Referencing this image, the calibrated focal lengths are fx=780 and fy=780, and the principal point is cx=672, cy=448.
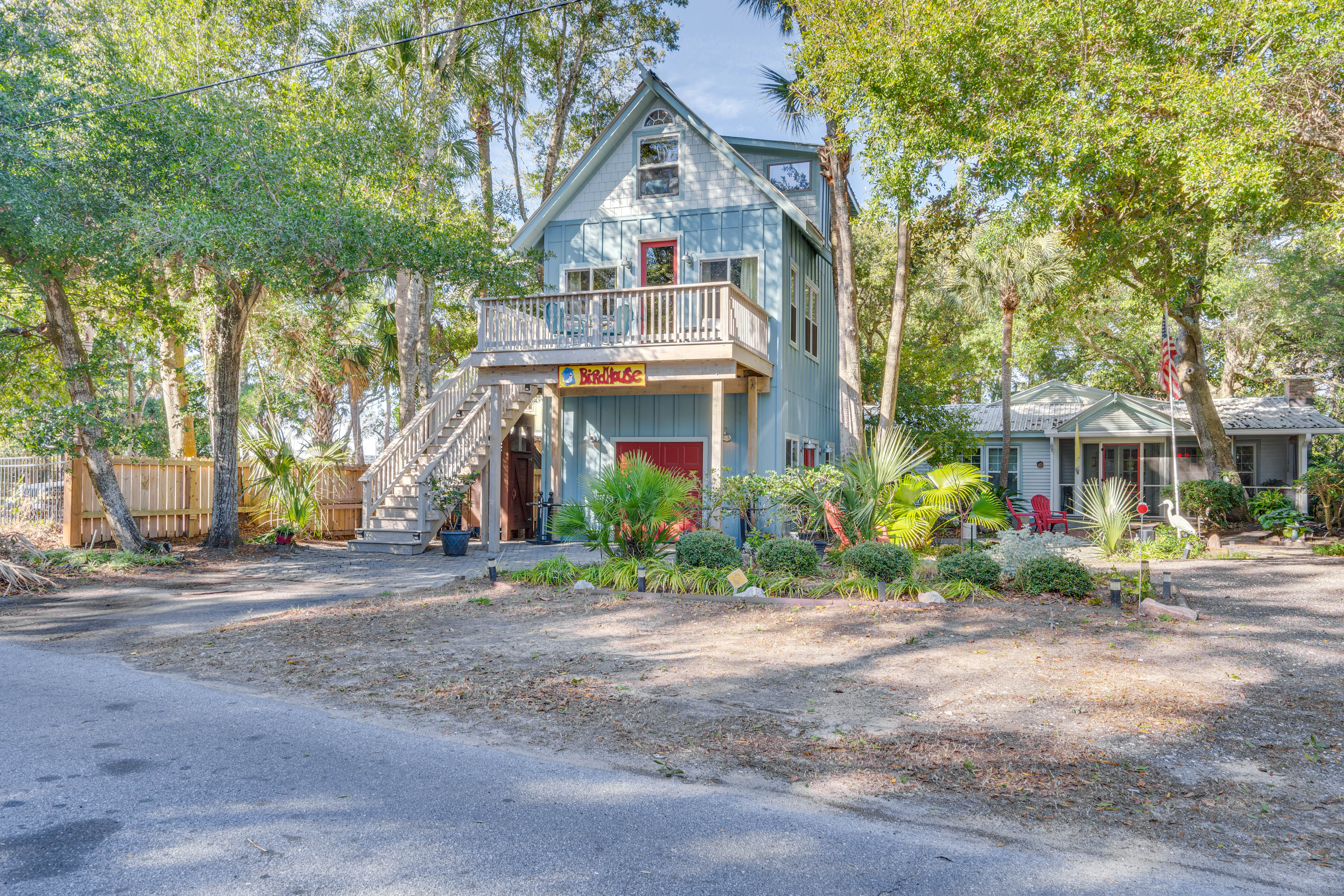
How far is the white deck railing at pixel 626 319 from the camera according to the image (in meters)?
13.3

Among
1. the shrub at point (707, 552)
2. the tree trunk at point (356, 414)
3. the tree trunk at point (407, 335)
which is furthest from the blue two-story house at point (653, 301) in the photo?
the tree trunk at point (356, 414)

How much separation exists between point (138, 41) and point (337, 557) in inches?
380

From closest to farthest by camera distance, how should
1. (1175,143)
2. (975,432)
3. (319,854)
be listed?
(319,854)
(1175,143)
(975,432)

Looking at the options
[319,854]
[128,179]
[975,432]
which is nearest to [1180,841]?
[319,854]

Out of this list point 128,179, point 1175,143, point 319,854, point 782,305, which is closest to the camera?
point 319,854

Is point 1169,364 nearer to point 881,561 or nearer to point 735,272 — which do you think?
point 735,272

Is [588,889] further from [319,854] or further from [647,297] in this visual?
[647,297]

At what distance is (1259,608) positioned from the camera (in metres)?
8.86

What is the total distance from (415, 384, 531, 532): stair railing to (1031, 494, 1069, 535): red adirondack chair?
1222 cm

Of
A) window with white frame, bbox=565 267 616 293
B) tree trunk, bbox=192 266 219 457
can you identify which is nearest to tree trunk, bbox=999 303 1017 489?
window with white frame, bbox=565 267 616 293

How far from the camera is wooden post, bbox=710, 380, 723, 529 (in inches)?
498

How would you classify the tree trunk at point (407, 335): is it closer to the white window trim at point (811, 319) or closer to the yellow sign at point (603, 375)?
the yellow sign at point (603, 375)

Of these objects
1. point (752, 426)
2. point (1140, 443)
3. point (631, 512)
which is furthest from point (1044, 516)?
point (631, 512)

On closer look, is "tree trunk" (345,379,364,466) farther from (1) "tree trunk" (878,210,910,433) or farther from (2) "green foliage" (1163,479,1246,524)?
(2) "green foliage" (1163,479,1246,524)
